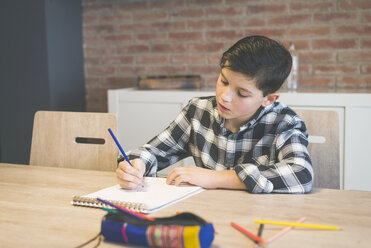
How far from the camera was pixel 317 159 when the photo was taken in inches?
54.5

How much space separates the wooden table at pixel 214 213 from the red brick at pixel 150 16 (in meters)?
1.99

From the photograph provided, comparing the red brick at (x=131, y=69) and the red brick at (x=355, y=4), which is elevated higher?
the red brick at (x=355, y=4)

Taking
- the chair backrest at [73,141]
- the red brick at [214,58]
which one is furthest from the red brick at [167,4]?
the chair backrest at [73,141]

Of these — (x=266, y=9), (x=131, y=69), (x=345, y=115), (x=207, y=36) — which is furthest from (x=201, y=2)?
(x=345, y=115)

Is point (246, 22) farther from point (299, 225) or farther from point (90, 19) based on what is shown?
point (299, 225)

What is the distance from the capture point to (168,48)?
3.00 m

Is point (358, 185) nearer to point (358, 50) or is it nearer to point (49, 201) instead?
point (358, 50)

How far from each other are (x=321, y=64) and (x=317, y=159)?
1413 millimetres

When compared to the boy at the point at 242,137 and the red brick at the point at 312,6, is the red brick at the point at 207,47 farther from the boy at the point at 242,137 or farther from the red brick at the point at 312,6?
the boy at the point at 242,137

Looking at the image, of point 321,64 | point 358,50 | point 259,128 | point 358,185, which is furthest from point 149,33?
point 259,128

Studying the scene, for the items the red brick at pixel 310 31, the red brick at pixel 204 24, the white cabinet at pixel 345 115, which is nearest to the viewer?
the white cabinet at pixel 345 115

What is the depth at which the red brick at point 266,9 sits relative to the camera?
2.67 m

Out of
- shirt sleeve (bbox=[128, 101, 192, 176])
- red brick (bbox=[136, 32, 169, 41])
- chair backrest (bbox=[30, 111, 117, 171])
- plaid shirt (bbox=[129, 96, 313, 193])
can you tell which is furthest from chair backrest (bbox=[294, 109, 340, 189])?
red brick (bbox=[136, 32, 169, 41])

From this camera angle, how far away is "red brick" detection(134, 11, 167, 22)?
9.79ft
